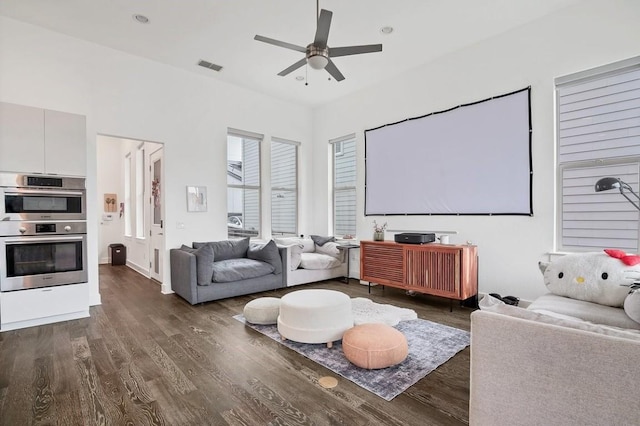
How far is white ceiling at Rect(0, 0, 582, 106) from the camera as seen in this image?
3.49 metres

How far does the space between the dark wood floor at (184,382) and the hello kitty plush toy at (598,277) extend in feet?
3.34

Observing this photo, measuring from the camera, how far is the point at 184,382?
90.5 inches

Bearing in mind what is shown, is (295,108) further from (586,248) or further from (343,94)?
(586,248)

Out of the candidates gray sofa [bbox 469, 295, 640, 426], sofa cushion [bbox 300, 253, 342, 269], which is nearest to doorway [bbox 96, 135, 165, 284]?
sofa cushion [bbox 300, 253, 342, 269]

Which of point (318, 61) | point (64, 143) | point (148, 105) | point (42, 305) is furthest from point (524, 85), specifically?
point (42, 305)

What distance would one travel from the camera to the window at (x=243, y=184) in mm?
5902

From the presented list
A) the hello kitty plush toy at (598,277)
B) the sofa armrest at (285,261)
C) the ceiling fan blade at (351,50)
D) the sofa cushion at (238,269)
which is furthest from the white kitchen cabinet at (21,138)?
the hello kitty plush toy at (598,277)

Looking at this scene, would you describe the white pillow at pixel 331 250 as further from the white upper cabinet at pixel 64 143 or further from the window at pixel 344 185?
the white upper cabinet at pixel 64 143

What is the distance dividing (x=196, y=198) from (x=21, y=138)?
2.25 metres

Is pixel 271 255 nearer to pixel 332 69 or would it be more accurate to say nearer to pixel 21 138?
pixel 332 69

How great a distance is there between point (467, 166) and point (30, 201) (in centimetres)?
536

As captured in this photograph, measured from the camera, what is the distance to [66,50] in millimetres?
4086

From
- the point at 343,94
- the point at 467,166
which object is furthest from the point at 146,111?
the point at 467,166

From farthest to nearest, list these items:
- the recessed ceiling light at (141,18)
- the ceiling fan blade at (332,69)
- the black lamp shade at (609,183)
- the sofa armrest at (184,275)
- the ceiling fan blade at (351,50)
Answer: the sofa armrest at (184,275) < the recessed ceiling light at (141,18) < the ceiling fan blade at (332,69) < the ceiling fan blade at (351,50) < the black lamp shade at (609,183)
